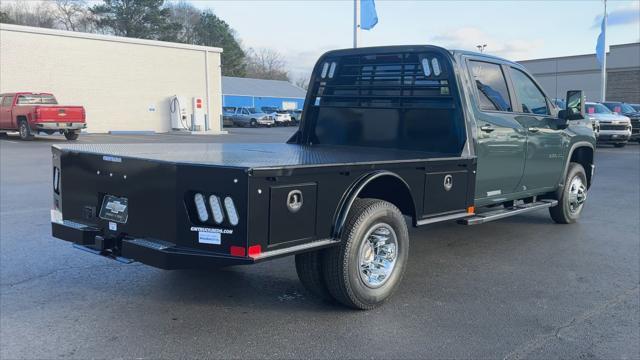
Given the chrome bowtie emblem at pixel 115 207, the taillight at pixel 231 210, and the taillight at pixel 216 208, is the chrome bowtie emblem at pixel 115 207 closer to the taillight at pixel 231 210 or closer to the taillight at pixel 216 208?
the taillight at pixel 216 208

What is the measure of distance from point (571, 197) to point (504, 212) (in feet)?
7.17

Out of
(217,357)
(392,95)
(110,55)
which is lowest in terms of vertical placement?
(217,357)

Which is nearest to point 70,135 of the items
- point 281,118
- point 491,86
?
point 491,86

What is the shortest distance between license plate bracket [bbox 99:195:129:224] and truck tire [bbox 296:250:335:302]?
131 cm

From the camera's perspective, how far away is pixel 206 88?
35.1m

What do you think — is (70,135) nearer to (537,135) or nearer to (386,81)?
(386,81)

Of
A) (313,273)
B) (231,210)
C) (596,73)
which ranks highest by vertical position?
(596,73)

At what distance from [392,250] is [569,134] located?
396cm

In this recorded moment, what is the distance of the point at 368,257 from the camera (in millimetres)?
4477

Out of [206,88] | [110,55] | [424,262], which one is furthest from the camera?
[206,88]

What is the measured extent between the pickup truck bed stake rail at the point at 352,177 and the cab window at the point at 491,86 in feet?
0.07

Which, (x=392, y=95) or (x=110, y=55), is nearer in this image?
(x=392, y=95)

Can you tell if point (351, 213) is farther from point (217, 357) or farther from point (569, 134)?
point (569, 134)

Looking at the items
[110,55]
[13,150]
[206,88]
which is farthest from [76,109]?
[206,88]
